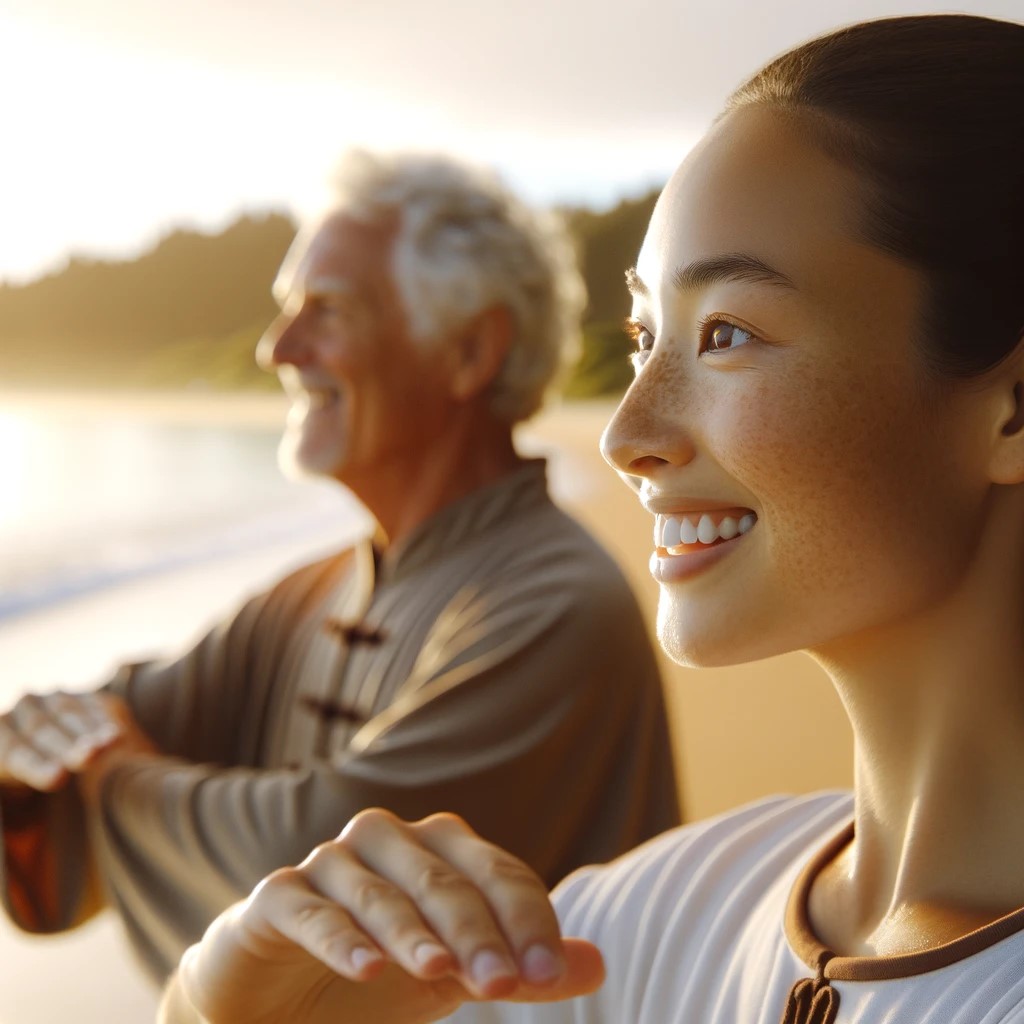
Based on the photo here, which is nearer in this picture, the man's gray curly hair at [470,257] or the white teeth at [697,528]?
the white teeth at [697,528]

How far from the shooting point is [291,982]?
0.53 meters

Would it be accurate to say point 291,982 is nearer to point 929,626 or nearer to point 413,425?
point 929,626

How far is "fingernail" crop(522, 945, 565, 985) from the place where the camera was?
0.45 m

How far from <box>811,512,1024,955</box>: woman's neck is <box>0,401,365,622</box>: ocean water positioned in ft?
12.9

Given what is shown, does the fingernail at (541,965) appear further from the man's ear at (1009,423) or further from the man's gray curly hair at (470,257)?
the man's gray curly hair at (470,257)

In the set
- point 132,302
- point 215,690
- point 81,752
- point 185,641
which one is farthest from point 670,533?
point 132,302

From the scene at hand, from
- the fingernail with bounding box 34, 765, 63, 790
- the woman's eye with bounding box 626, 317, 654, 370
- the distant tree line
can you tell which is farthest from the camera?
the distant tree line

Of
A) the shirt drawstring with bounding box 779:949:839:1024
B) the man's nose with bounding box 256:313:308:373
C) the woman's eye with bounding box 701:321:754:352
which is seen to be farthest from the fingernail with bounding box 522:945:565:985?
the man's nose with bounding box 256:313:308:373

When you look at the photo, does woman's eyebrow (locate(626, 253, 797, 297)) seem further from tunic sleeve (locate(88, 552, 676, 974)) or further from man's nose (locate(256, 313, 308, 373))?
man's nose (locate(256, 313, 308, 373))

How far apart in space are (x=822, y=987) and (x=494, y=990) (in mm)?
138

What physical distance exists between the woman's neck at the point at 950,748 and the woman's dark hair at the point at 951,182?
3.5 inches

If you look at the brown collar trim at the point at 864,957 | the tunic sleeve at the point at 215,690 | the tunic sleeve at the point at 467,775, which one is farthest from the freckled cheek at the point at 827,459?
the tunic sleeve at the point at 215,690

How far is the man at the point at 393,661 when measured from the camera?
1076 millimetres

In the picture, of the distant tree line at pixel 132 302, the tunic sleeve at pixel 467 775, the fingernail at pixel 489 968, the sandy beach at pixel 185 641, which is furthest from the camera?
the distant tree line at pixel 132 302
